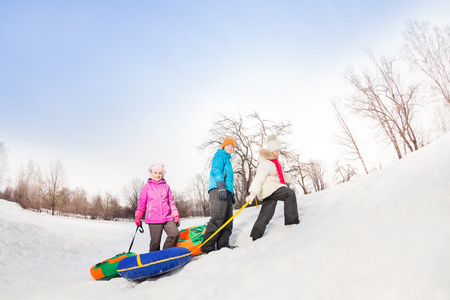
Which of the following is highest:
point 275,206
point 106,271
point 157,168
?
point 157,168

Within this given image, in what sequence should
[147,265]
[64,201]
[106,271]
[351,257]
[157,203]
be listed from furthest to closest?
1. [64,201]
2. [157,203]
3. [106,271]
4. [147,265]
5. [351,257]

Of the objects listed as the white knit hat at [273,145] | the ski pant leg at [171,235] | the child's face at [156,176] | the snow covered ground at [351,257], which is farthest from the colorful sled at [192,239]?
the white knit hat at [273,145]

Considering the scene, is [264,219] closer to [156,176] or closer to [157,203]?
[157,203]

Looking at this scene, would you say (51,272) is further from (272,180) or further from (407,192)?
(407,192)

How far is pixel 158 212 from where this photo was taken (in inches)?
165

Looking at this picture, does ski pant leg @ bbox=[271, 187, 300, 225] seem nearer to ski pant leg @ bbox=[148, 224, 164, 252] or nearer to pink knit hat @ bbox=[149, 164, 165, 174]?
ski pant leg @ bbox=[148, 224, 164, 252]

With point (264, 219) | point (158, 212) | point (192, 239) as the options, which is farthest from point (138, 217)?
point (264, 219)

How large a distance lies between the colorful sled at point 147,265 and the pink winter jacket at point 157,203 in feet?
3.61

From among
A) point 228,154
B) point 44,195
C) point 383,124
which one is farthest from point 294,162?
point 44,195

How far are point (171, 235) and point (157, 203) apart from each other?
618 millimetres

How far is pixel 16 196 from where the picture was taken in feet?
92.5

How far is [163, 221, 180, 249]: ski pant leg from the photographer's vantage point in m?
4.04

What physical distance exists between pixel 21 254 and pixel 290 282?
336 inches

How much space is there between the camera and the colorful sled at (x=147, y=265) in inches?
115
